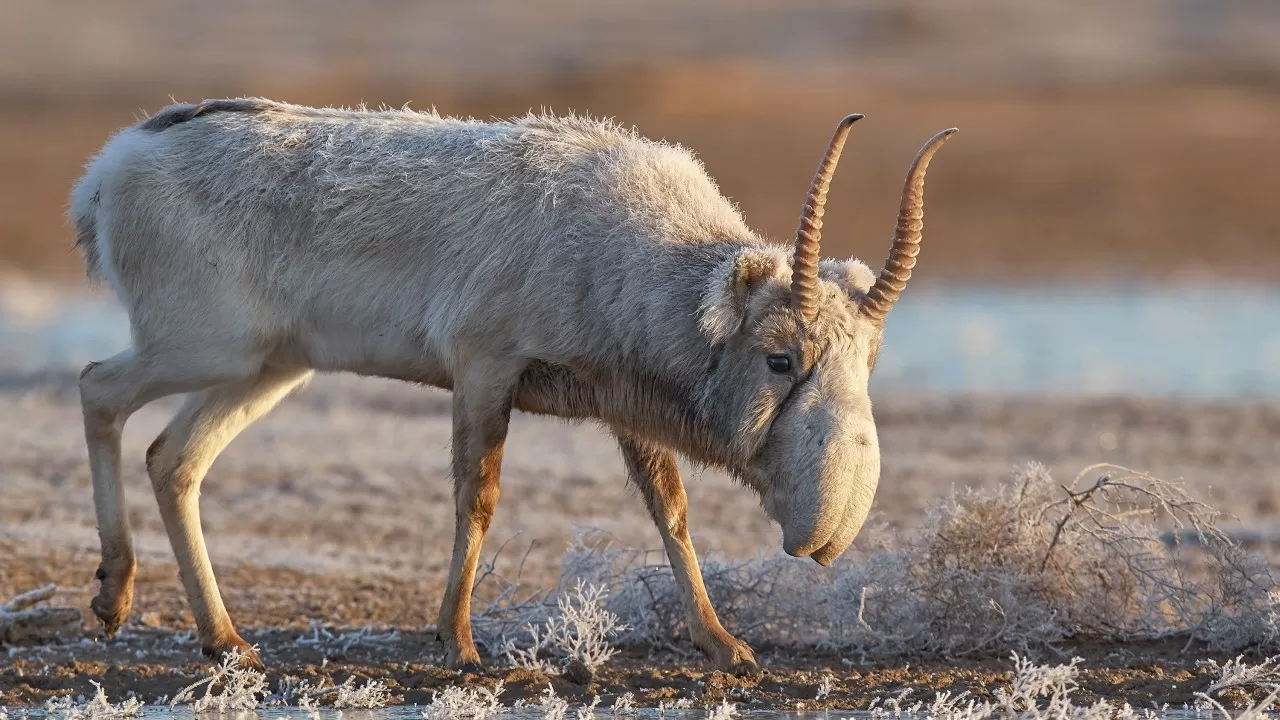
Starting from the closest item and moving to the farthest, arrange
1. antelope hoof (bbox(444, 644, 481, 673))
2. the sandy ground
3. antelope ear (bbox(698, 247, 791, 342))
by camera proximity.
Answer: antelope ear (bbox(698, 247, 791, 342)), antelope hoof (bbox(444, 644, 481, 673)), the sandy ground

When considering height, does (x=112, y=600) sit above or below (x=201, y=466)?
below

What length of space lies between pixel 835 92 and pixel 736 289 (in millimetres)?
43204

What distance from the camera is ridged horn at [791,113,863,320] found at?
625 cm

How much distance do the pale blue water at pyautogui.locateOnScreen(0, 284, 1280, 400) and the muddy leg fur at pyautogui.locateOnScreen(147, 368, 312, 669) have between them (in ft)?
29.3

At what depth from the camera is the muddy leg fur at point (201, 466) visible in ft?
24.0

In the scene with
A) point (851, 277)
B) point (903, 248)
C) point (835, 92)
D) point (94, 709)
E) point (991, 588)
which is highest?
point (835, 92)

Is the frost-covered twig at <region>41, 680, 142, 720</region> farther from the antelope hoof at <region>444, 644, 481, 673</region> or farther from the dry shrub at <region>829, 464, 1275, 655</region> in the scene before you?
the dry shrub at <region>829, 464, 1275, 655</region>

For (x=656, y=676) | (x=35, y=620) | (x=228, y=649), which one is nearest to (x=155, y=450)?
(x=35, y=620)

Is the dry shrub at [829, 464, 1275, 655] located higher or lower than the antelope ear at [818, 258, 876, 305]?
lower

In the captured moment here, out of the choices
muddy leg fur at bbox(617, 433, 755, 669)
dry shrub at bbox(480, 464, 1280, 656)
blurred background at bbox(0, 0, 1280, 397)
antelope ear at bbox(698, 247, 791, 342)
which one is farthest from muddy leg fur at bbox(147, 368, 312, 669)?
antelope ear at bbox(698, 247, 791, 342)

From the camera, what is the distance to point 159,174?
24.8 feet

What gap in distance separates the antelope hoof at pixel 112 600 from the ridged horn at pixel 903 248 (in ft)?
10.9

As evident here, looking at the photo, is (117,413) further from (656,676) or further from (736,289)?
(736,289)

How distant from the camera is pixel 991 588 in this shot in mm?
7367
